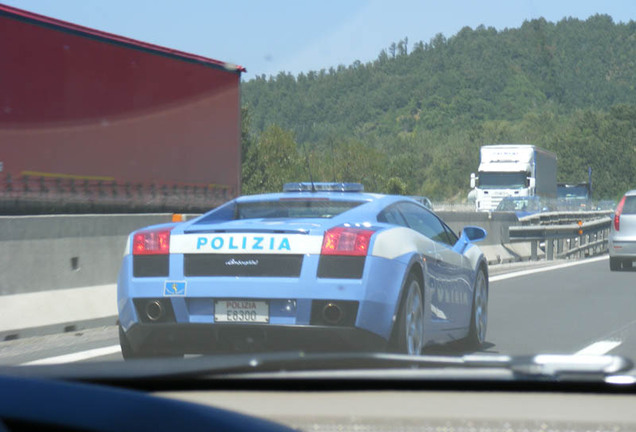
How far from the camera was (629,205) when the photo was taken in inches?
840

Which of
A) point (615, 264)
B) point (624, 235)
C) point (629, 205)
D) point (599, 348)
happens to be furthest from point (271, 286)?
point (629, 205)

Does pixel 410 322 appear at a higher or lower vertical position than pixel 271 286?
lower

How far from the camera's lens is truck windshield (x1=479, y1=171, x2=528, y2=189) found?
161 ft

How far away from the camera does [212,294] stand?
21.7 ft

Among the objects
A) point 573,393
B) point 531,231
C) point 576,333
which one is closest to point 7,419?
point 573,393

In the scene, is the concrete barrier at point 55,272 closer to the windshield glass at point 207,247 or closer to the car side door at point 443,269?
the windshield glass at point 207,247

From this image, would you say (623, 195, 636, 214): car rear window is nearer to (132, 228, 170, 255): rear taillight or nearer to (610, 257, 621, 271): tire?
(610, 257, 621, 271): tire

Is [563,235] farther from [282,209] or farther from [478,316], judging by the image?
[282,209]

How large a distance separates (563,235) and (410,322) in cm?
1948

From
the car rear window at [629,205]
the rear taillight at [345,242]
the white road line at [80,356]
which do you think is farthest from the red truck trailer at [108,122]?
the rear taillight at [345,242]

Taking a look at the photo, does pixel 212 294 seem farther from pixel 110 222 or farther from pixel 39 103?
pixel 39 103

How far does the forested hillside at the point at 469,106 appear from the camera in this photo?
136m

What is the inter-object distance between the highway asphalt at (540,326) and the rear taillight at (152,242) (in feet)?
→ 4.49

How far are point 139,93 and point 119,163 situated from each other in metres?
1.15
